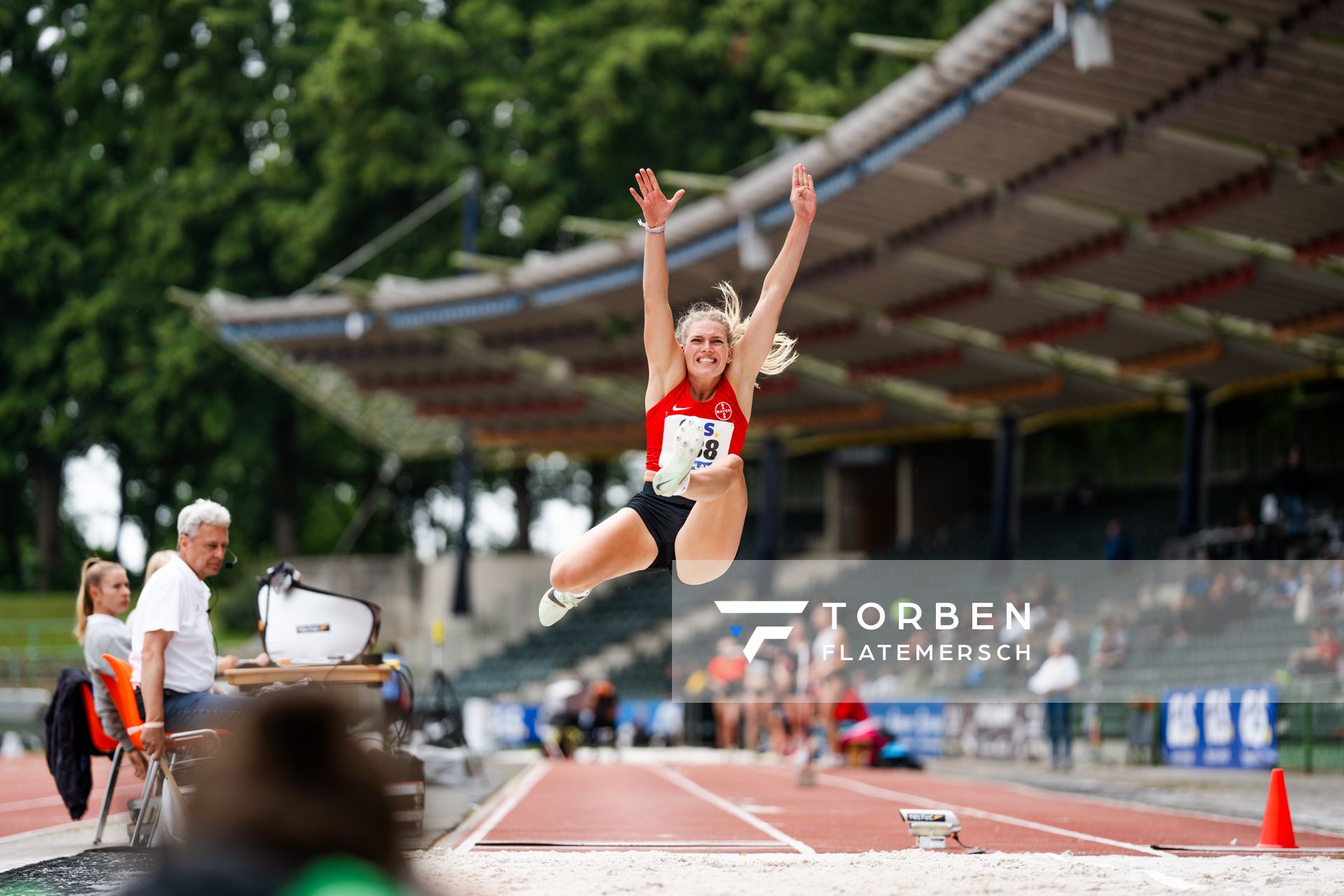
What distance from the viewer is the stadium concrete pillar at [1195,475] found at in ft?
75.5

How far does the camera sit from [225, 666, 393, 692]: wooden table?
24.2 feet

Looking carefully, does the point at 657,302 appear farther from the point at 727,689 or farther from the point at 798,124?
the point at 727,689

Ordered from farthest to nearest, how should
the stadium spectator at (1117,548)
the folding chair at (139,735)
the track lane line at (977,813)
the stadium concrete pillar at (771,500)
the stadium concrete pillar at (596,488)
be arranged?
the stadium concrete pillar at (596,488) < the stadium concrete pillar at (771,500) < the stadium spectator at (1117,548) < the track lane line at (977,813) < the folding chair at (139,735)

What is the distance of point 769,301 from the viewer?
7.00 m

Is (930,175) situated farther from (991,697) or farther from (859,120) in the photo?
(991,697)

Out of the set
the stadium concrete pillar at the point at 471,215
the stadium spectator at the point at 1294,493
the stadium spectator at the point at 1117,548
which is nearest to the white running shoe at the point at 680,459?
the stadium spectator at the point at 1294,493

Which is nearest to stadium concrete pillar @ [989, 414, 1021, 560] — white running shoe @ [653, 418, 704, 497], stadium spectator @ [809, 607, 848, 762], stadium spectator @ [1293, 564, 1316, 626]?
stadium spectator @ [809, 607, 848, 762]

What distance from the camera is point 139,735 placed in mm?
6973

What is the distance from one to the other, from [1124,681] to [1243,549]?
292 centimetres

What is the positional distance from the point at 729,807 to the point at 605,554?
4.60 metres

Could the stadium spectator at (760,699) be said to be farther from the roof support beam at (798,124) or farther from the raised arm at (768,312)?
the raised arm at (768,312)

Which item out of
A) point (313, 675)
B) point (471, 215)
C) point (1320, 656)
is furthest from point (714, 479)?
point (471, 215)

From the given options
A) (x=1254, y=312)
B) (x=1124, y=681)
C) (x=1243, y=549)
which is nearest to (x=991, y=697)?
(x=1124, y=681)

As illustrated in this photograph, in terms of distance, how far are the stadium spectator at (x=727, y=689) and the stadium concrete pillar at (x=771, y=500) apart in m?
4.97
